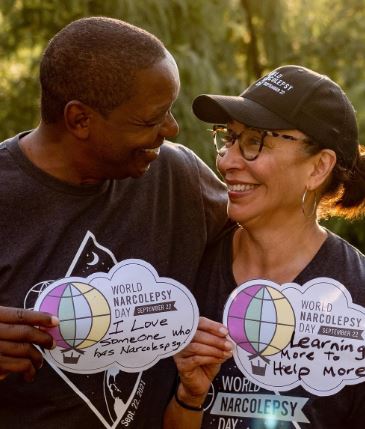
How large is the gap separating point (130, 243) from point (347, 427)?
838mm

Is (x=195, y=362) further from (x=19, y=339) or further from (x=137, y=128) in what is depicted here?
(x=137, y=128)

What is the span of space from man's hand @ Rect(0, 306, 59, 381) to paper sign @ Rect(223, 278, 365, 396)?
577mm

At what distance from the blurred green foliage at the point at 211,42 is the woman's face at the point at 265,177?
91.4 inches

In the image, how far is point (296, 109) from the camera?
113 inches

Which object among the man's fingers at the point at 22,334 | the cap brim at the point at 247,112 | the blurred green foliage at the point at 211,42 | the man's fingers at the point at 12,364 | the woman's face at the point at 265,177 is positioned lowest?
the blurred green foliage at the point at 211,42

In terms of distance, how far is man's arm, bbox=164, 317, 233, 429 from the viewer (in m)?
2.72

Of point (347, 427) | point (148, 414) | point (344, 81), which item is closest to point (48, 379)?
point (148, 414)

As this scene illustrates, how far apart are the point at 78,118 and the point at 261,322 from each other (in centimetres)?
80

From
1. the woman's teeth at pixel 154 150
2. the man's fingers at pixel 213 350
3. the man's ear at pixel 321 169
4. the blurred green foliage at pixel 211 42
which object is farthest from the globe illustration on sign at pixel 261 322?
the blurred green foliage at pixel 211 42

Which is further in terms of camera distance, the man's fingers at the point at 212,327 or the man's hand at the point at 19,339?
the man's fingers at the point at 212,327

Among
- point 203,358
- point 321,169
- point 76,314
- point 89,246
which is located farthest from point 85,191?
→ point 321,169

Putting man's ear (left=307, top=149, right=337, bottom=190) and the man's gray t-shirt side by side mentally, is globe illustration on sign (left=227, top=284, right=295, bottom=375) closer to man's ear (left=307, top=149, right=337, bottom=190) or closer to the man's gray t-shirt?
the man's gray t-shirt

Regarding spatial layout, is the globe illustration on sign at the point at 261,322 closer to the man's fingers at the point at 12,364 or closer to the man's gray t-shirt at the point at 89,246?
the man's gray t-shirt at the point at 89,246

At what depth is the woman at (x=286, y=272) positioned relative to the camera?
281 centimetres
